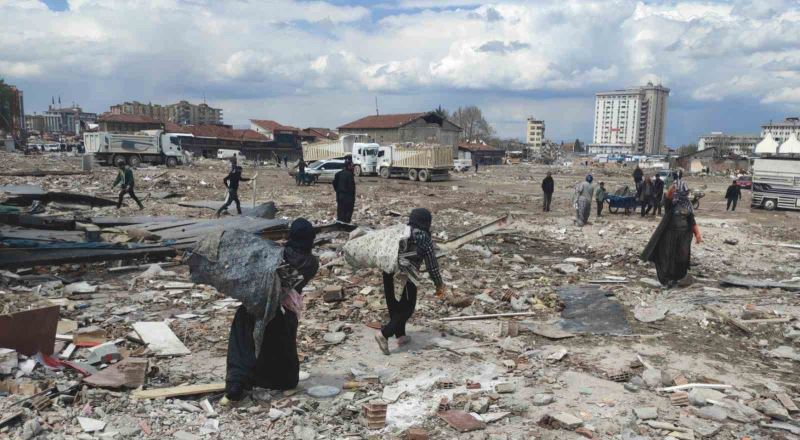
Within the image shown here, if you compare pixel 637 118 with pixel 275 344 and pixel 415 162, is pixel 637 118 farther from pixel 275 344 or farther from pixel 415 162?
pixel 275 344

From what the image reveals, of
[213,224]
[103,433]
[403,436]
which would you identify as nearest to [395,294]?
[403,436]

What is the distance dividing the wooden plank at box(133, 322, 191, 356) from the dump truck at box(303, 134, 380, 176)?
22.0 meters

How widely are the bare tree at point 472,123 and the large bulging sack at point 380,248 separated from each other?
3715 inches

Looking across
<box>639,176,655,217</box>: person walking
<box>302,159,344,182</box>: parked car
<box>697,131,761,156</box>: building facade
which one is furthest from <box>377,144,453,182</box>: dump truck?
<box>697,131,761,156</box>: building facade

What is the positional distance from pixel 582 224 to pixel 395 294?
9.69 m

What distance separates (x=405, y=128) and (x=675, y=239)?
47.3 metres

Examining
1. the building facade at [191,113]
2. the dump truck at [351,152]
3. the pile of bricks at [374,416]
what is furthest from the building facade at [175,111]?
the pile of bricks at [374,416]

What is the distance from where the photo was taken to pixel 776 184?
19.9 m

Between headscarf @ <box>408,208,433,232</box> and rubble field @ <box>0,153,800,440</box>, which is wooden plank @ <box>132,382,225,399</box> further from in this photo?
headscarf @ <box>408,208,433,232</box>

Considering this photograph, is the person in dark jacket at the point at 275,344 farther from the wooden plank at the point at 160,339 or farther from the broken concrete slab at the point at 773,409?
the broken concrete slab at the point at 773,409

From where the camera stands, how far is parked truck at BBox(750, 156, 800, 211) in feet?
64.5

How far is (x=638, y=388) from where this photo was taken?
4266 millimetres

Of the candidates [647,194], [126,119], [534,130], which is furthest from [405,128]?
[534,130]

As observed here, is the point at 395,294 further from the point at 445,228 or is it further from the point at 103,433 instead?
the point at 445,228
